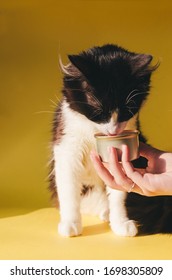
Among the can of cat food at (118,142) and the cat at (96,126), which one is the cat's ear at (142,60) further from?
the can of cat food at (118,142)

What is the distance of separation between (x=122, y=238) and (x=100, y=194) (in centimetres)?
27

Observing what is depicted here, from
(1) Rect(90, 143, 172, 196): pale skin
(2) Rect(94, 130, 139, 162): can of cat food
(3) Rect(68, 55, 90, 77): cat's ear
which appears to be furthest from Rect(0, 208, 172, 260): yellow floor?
(3) Rect(68, 55, 90, 77): cat's ear

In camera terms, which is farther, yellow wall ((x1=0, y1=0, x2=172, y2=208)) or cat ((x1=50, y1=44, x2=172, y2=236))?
yellow wall ((x1=0, y1=0, x2=172, y2=208))

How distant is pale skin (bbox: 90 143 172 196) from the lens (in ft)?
4.82

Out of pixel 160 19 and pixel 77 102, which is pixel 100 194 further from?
pixel 160 19

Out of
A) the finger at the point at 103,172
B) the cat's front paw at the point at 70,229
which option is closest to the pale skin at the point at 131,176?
the finger at the point at 103,172

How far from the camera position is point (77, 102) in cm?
162

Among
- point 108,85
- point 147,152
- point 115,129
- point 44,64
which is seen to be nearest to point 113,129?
point 115,129

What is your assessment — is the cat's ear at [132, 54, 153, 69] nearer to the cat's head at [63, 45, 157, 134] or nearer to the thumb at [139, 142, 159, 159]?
the cat's head at [63, 45, 157, 134]

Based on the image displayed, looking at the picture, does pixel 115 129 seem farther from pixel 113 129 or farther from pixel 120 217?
pixel 120 217

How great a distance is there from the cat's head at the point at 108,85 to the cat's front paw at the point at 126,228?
0.37 m

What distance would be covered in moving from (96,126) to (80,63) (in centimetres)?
22

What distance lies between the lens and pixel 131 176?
150 centimetres
